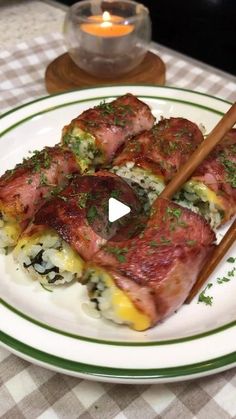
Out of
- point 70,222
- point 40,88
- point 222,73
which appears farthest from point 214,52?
point 70,222

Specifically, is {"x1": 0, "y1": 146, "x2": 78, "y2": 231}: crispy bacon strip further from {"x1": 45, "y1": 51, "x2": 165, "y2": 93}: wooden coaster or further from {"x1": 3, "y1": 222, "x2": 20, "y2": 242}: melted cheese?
{"x1": 45, "y1": 51, "x2": 165, "y2": 93}: wooden coaster

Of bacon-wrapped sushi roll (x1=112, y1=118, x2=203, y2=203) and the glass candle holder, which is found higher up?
the glass candle holder

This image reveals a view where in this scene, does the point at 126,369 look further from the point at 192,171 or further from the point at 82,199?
the point at 192,171

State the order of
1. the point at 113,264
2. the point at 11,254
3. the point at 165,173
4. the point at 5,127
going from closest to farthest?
1. the point at 113,264
2. the point at 11,254
3. the point at 165,173
4. the point at 5,127

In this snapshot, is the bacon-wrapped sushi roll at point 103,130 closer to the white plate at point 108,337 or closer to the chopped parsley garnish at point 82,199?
the chopped parsley garnish at point 82,199

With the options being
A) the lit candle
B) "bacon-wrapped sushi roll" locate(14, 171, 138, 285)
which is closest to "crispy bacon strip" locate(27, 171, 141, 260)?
"bacon-wrapped sushi roll" locate(14, 171, 138, 285)

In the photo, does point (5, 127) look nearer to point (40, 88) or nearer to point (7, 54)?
point (40, 88)
